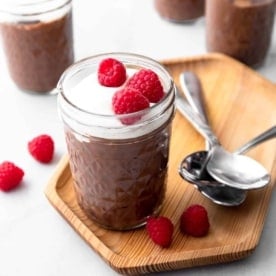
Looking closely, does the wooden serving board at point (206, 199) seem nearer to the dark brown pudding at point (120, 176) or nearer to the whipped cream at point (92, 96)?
the dark brown pudding at point (120, 176)

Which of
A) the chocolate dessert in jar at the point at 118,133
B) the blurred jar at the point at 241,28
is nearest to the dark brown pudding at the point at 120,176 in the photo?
the chocolate dessert in jar at the point at 118,133

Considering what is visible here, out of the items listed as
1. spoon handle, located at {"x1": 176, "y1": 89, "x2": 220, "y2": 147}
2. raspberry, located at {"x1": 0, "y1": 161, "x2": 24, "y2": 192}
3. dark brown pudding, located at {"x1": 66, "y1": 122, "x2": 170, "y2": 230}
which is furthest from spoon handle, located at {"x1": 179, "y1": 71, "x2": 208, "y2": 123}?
raspberry, located at {"x1": 0, "y1": 161, "x2": 24, "y2": 192}

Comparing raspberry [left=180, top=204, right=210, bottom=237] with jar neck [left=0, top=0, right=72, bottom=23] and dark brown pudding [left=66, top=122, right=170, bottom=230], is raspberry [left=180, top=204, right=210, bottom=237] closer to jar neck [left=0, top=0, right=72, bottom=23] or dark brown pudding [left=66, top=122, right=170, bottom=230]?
dark brown pudding [left=66, top=122, right=170, bottom=230]

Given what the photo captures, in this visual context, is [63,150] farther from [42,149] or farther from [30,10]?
[30,10]

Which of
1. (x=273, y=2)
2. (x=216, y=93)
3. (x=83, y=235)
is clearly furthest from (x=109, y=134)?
(x=273, y=2)

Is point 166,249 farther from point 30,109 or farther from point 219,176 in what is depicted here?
point 30,109
